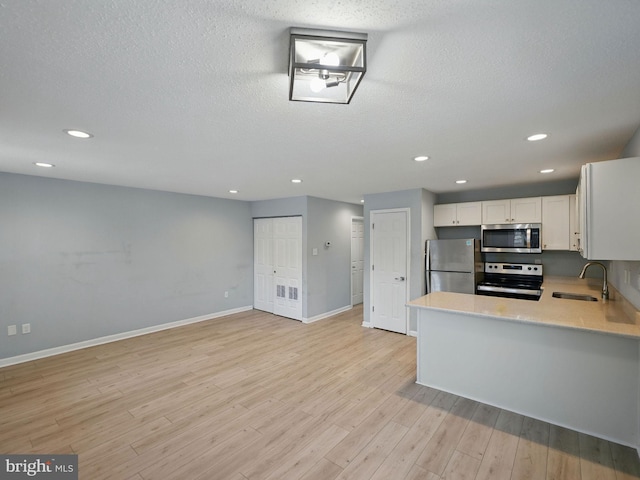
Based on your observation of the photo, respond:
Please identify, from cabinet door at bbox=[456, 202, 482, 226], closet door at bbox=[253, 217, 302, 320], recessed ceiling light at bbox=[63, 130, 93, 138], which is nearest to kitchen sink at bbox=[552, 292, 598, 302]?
cabinet door at bbox=[456, 202, 482, 226]

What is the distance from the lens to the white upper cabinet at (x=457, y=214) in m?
4.59

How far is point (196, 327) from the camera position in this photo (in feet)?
16.9

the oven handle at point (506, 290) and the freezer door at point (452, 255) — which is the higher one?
the freezer door at point (452, 255)

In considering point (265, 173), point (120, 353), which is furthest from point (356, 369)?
point (120, 353)

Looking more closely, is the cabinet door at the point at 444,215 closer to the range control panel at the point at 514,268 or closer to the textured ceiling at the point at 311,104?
the range control panel at the point at 514,268

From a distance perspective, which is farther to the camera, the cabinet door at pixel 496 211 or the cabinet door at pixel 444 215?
the cabinet door at pixel 444 215

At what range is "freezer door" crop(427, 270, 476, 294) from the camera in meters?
4.29

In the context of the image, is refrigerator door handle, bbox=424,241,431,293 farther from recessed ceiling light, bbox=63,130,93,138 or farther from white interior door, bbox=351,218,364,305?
recessed ceiling light, bbox=63,130,93,138

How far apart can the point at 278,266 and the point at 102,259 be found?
2.97m

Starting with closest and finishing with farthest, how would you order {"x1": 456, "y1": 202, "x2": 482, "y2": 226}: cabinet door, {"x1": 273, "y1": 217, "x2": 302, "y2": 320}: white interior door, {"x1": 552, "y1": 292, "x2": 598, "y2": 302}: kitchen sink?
{"x1": 552, "y1": 292, "x2": 598, "y2": 302}: kitchen sink < {"x1": 456, "y1": 202, "x2": 482, "y2": 226}: cabinet door < {"x1": 273, "y1": 217, "x2": 302, "y2": 320}: white interior door

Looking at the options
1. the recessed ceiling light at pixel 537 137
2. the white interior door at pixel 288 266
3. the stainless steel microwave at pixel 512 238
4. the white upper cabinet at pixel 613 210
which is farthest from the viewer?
the white interior door at pixel 288 266

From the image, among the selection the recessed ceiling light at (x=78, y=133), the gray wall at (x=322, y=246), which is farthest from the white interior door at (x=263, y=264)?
the recessed ceiling light at (x=78, y=133)

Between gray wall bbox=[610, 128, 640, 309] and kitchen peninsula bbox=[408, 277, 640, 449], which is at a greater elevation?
gray wall bbox=[610, 128, 640, 309]

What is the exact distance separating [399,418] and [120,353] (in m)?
3.81
